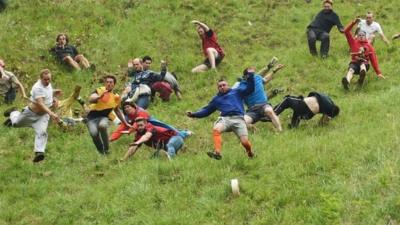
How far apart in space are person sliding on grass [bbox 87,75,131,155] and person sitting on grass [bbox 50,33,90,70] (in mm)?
5549

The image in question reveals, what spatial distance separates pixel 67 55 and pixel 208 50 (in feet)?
13.9

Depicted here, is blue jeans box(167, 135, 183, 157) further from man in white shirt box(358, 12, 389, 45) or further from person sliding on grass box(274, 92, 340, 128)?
man in white shirt box(358, 12, 389, 45)

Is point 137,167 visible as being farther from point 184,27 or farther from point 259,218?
point 184,27

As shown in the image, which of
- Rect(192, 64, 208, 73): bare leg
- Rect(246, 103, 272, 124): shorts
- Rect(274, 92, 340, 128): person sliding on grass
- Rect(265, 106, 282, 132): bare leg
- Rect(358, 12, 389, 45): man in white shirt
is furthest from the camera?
Rect(192, 64, 208, 73): bare leg

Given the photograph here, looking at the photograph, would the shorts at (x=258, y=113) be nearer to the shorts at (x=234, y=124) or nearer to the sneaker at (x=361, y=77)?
the shorts at (x=234, y=124)

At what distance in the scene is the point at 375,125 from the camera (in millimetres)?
10594

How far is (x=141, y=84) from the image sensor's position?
14.8m

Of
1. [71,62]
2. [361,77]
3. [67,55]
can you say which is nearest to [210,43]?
[71,62]

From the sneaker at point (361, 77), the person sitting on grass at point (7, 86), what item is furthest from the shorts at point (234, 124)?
the person sitting on grass at point (7, 86)

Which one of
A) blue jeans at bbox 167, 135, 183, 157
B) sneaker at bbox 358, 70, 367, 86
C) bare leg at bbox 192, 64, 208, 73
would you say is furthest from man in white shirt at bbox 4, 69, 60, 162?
sneaker at bbox 358, 70, 367, 86

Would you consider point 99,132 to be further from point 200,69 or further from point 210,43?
point 210,43

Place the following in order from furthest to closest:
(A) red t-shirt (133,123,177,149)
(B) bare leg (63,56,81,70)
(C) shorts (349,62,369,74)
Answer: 1. (B) bare leg (63,56,81,70)
2. (C) shorts (349,62,369,74)
3. (A) red t-shirt (133,123,177,149)

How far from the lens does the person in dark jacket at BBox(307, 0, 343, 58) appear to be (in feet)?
55.7

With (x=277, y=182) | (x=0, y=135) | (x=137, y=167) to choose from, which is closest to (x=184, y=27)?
(x=0, y=135)
